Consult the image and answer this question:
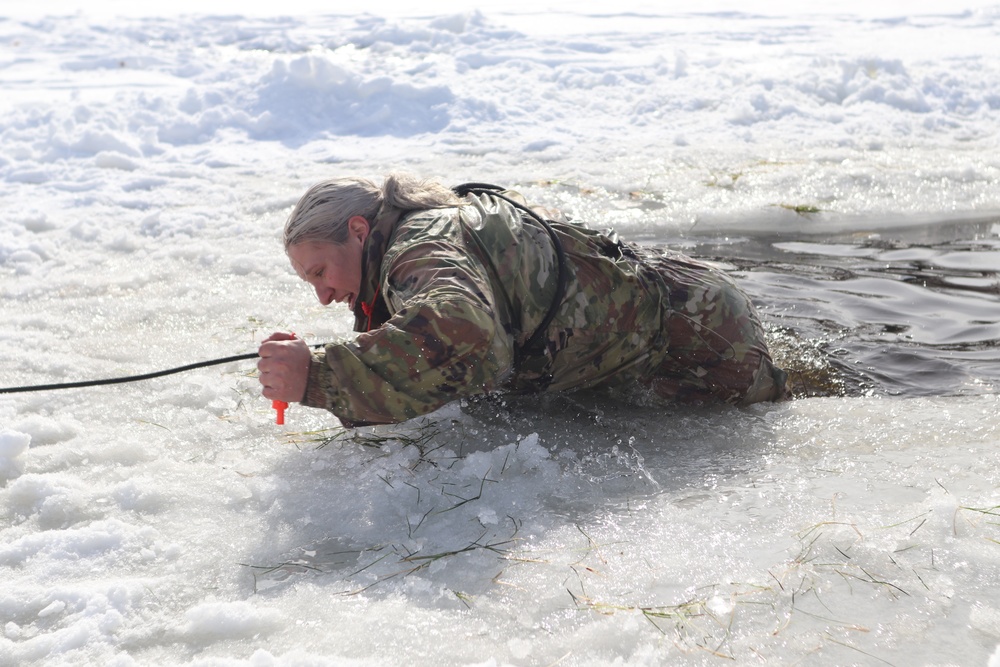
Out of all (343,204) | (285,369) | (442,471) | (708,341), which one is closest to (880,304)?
(708,341)

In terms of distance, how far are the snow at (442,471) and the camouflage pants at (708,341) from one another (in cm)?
12

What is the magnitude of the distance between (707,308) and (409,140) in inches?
234

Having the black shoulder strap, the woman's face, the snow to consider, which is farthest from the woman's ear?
the snow

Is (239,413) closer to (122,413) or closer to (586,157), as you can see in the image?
(122,413)

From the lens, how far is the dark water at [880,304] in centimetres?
426

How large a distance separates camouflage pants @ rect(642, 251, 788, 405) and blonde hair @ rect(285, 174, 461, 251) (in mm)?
951

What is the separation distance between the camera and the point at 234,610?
2.41 m

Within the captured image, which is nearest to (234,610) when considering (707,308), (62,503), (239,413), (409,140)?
(62,503)

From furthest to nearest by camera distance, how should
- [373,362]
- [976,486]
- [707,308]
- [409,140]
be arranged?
1. [409,140]
2. [707,308]
3. [976,486]
4. [373,362]

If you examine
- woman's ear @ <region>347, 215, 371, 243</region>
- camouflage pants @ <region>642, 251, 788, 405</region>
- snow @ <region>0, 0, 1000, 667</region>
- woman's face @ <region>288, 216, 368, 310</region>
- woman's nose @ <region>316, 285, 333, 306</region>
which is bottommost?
snow @ <region>0, 0, 1000, 667</region>

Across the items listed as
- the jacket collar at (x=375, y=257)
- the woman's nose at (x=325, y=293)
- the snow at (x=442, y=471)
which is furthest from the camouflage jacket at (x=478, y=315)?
the snow at (x=442, y=471)

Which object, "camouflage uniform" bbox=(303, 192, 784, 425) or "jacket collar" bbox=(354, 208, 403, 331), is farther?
"jacket collar" bbox=(354, 208, 403, 331)

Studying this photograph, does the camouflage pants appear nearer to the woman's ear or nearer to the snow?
the snow

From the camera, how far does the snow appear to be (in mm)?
2332
